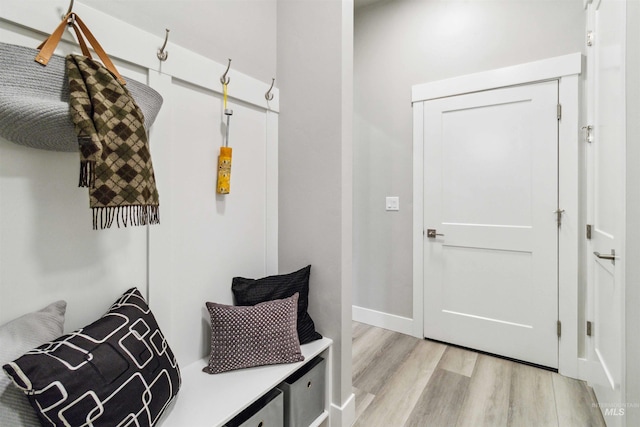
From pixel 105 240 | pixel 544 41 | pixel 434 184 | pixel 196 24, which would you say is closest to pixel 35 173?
pixel 105 240

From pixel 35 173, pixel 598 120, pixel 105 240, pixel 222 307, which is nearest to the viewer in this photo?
pixel 35 173

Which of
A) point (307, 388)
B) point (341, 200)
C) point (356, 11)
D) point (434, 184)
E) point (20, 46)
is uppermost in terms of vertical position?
point (356, 11)

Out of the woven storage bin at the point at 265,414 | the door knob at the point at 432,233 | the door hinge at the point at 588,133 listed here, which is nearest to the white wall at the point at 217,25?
the woven storage bin at the point at 265,414

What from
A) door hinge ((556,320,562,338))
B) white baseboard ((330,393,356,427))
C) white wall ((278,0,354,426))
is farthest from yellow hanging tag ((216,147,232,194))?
door hinge ((556,320,562,338))

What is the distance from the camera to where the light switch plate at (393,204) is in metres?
2.68

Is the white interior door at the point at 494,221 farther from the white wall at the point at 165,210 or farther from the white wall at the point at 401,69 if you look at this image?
the white wall at the point at 165,210

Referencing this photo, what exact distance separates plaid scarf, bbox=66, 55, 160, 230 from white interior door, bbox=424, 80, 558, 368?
7.03 ft

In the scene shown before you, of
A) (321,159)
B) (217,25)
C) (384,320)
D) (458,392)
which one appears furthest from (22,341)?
(384,320)

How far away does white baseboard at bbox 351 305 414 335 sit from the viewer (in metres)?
2.65

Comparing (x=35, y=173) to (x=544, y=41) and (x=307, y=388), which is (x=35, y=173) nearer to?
(x=307, y=388)

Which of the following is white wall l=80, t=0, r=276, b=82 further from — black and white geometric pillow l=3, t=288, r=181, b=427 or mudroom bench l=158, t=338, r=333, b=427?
mudroom bench l=158, t=338, r=333, b=427

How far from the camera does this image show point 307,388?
1356 mm

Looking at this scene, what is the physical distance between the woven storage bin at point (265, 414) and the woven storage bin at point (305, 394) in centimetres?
5

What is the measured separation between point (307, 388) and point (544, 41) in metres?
2.60
